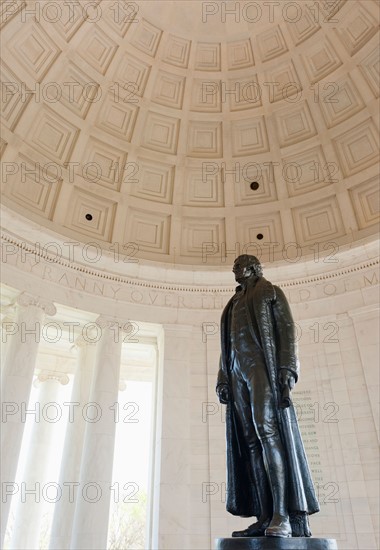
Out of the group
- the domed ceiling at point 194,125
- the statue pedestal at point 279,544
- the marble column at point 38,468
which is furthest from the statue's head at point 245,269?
the marble column at point 38,468

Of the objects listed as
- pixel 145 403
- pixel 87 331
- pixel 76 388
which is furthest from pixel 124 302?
pixel 145 403

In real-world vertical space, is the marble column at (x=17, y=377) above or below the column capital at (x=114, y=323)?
below

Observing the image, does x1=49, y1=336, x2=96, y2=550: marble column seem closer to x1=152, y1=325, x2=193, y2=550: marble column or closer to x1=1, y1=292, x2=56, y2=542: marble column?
x1=1, y1=292, x2=56, y2=542: marble column

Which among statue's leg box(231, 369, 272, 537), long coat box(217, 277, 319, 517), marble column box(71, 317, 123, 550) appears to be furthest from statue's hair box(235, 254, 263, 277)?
marble column box(71, 317, 123, 550)

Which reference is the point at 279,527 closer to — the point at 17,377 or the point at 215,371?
the point at 17,377

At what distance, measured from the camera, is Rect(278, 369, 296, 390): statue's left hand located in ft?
17.7

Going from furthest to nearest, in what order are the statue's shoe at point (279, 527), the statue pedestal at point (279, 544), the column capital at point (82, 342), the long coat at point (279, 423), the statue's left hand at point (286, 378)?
the column capital at point (82, 342)
the statue's left hand at point (286, 378)
the long coat at point (279, 423)
the statue's shoe at point (279, 527)
the statue pedestal at point (279, 544)

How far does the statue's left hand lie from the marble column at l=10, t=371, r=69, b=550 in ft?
42.4

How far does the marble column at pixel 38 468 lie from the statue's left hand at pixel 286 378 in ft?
42.4

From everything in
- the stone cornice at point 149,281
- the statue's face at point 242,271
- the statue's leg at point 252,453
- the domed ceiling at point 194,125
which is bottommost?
the statue's leg at point 252,453

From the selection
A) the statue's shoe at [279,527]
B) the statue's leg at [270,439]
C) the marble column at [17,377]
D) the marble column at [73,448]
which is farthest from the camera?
the marble column at [73,448]

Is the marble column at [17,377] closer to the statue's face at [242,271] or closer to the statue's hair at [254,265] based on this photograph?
the statue's face at [242,271]

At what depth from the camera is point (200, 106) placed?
1750cm

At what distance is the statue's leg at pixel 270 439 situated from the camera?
4.82 metres
